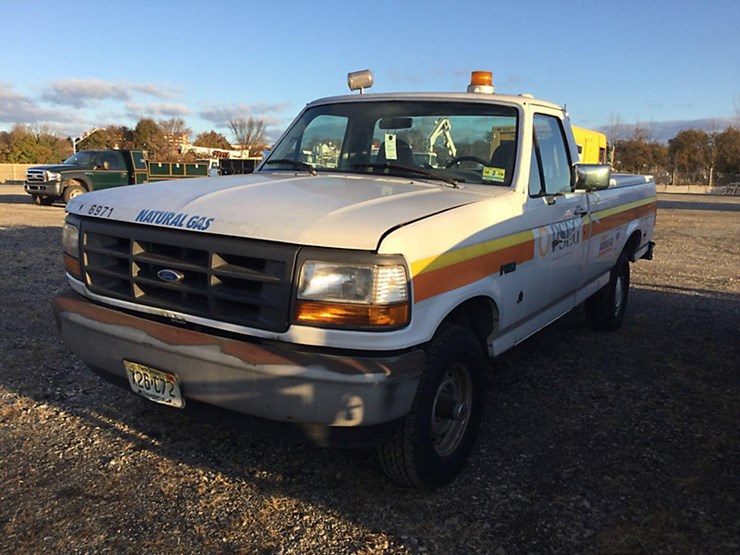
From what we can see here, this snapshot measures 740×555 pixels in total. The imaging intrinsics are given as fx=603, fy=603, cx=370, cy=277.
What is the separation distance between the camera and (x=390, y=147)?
4.02 meters

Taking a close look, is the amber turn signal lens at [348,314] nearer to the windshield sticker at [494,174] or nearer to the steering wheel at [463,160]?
the windshield sticker at [494,174]

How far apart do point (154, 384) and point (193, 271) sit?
555mm

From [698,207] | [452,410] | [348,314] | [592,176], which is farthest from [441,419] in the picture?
[698,207]

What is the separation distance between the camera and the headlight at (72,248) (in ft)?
10.3

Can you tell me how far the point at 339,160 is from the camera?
4.06m

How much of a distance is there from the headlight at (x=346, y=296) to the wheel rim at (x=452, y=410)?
654 mm

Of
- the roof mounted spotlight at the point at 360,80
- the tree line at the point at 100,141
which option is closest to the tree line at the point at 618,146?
the tree line at the point at 100,141

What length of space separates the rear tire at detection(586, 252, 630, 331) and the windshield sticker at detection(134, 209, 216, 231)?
3977 mm

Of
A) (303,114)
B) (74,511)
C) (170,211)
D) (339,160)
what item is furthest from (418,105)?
(74,511)

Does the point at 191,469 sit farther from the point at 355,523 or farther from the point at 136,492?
the point at 355,523

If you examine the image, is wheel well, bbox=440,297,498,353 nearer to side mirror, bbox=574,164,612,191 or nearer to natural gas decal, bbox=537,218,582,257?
natural gas decal, bbox=537,218,582,257

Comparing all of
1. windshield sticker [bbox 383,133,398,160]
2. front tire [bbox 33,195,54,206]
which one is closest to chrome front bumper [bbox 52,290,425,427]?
windshield sticker [bbox 383,133,398,160]

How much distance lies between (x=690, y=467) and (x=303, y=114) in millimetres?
3387

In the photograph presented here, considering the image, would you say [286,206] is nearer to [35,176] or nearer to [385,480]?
[385,480]
